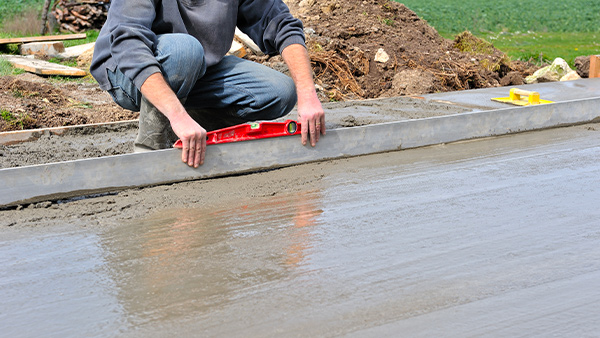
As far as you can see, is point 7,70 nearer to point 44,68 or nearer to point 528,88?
point 44,68

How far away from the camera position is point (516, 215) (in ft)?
9.32

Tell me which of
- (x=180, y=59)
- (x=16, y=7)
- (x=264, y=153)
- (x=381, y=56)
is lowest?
(x=16, y=7)

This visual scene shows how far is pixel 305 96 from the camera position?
11.8 feet

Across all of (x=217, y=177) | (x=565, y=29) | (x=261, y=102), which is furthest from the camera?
(x=565, y=29)

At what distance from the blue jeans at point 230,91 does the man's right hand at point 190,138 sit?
1.16 ft

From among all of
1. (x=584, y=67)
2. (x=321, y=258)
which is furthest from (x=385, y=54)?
(x=321, y=258)

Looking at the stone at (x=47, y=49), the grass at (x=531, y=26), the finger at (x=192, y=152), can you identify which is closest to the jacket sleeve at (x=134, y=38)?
the finger at (x=192, y=152)

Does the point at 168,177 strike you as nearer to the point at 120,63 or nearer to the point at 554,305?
the point at 120,63

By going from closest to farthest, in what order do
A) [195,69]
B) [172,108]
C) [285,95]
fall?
[172,108], [195,69], [285,95]

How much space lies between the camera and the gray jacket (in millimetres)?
3164

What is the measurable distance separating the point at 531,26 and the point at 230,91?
20285 mm

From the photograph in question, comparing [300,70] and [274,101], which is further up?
[300,70]

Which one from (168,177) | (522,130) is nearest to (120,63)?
(168,177)

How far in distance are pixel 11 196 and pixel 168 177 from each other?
783mm
